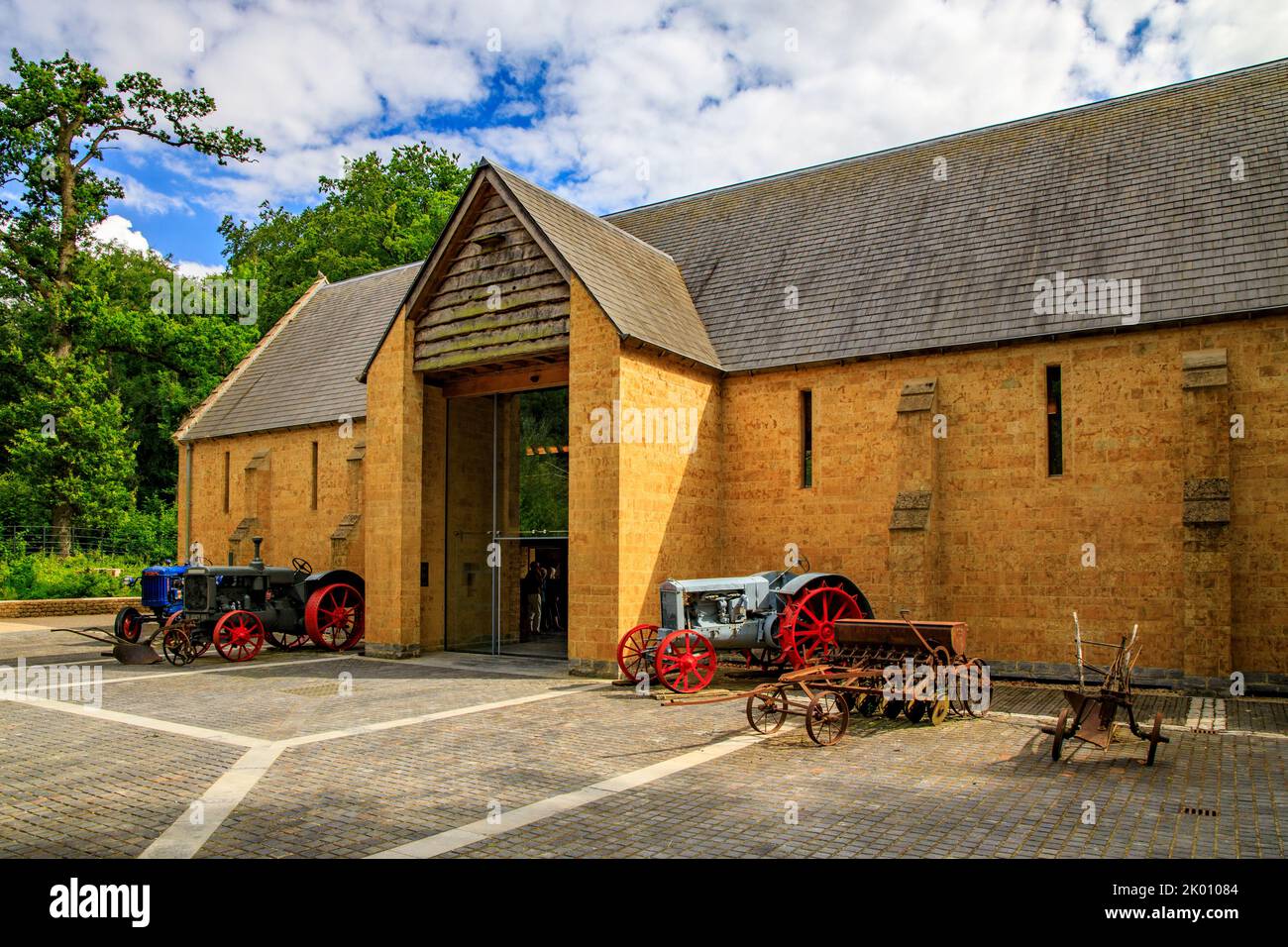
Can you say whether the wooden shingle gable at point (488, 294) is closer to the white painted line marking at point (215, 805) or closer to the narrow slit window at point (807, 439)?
the narrow slit window at point (807, 439)

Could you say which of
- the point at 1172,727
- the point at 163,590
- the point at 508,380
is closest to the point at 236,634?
the point at 163,590

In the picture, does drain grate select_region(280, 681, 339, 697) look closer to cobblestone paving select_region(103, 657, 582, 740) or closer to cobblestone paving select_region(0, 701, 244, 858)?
cobblestone paving select_region(103, 657, 582, 740)

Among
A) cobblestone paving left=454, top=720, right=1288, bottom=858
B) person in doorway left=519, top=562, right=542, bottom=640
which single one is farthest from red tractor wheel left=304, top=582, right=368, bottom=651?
cobblestone paving left=454, top=720, right=1288, bottom=858

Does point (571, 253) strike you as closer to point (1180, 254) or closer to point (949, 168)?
point (949, 168)

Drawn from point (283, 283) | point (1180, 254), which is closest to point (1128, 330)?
point (1180, 254)

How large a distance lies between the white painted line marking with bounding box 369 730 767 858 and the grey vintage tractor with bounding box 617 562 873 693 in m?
3.62

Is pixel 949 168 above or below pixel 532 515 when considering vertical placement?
above

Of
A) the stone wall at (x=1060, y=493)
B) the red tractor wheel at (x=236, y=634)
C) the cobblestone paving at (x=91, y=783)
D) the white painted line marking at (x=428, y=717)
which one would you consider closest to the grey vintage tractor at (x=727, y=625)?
the white painted line marking at (x=428, y=717)

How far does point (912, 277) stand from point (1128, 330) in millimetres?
4524

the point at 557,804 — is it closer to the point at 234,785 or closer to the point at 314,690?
the point at 234,785

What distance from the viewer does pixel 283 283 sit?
4741 cm

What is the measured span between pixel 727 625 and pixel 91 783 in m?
9.04

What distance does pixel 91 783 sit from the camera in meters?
8.34

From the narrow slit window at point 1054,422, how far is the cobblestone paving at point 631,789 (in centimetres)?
435
